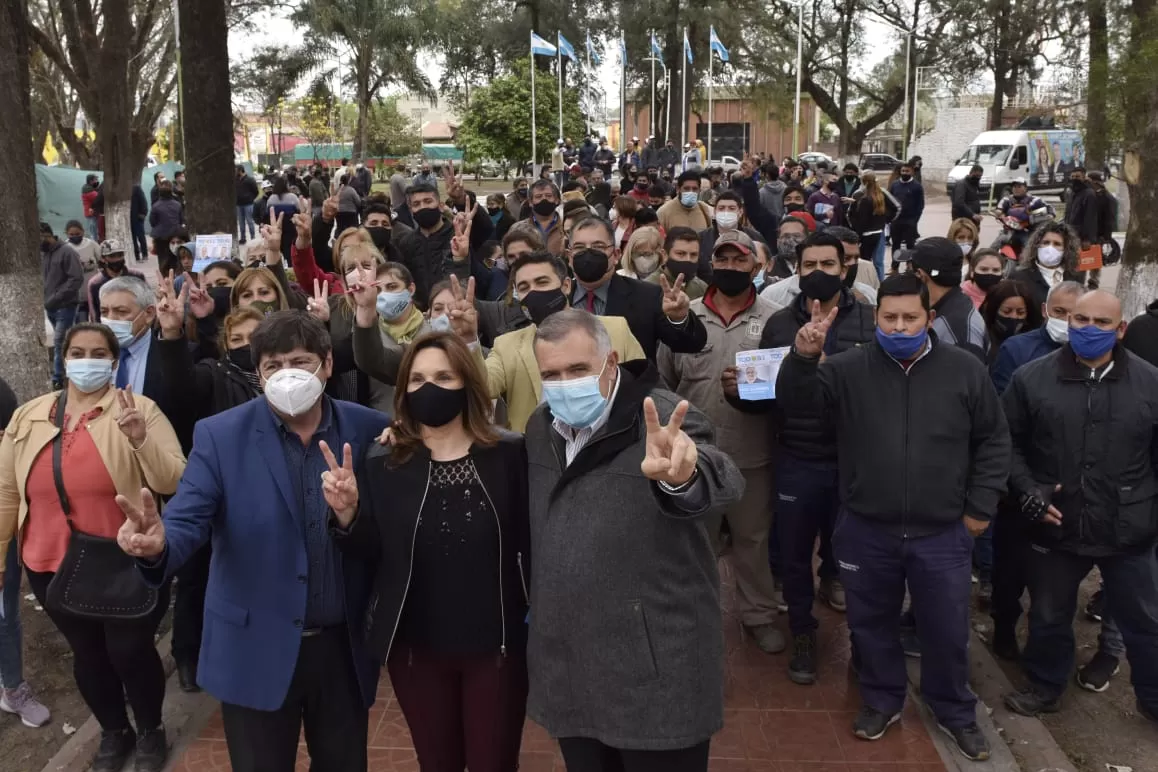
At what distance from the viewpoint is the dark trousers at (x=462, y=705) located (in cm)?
329

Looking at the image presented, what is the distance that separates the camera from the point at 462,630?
10.6ft

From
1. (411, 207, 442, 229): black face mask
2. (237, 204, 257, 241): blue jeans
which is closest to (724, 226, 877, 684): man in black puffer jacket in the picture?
(411, 207, 442, 229): black face mask

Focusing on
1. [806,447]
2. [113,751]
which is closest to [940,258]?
[806,447]

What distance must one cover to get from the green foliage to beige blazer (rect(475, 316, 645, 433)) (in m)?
33.9

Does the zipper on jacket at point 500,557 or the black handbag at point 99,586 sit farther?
the black handbag at point 99,586

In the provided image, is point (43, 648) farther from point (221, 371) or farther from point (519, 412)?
point (519, 412)

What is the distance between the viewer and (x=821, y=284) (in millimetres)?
4961

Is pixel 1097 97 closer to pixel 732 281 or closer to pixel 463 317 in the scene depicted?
pixel 732 281

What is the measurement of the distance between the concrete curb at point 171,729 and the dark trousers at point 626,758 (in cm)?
233

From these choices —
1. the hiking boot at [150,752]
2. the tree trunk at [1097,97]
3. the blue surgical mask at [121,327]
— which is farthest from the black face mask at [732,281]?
the tree trunk at [1097,97]

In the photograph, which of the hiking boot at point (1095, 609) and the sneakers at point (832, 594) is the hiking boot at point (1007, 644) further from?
the sneakers at point (832, 594)

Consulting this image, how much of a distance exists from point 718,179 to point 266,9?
1877cm

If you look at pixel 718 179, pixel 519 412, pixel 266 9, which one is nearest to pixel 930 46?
pixel 266 9

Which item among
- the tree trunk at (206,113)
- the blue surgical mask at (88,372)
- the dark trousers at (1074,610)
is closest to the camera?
the blue surgical mask at (88,372)
